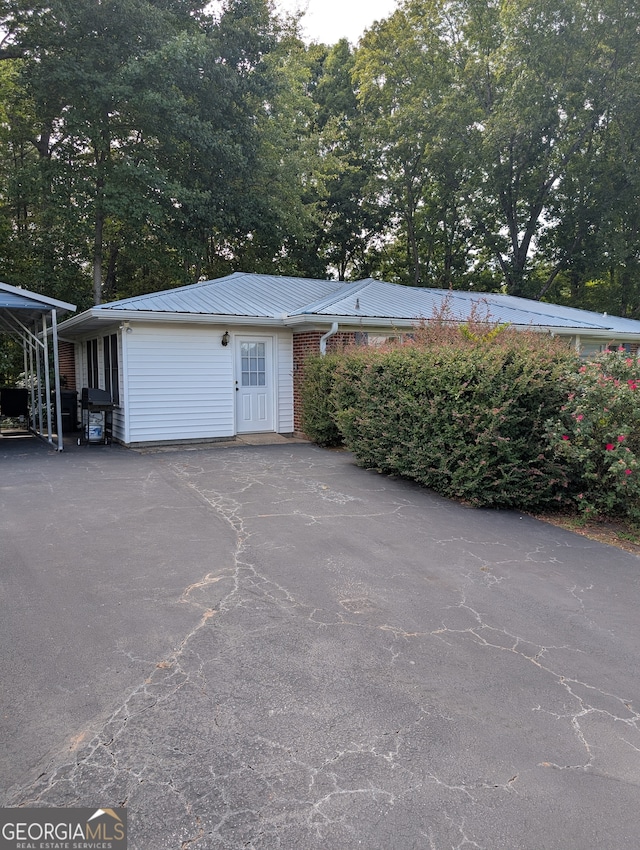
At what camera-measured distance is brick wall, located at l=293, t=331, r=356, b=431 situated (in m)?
11.4

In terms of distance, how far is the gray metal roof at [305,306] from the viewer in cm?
1050

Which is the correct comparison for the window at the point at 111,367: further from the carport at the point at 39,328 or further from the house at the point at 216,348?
the carport at the point at 39,328

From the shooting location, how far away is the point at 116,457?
9.50m

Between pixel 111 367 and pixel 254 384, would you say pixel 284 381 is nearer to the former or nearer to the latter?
pixel 254 384

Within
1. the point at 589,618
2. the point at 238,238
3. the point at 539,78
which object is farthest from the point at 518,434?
the point at 539,78

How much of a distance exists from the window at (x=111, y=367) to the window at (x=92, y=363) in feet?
3.11

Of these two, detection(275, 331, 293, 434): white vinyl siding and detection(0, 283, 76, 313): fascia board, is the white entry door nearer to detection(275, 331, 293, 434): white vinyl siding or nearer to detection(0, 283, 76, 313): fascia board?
detection(275, 331, 293, 434): white vinyl siding

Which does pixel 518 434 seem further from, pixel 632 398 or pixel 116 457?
pixel 116 457

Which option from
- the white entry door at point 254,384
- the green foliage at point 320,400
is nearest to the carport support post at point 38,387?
the white entry door at point 254,384

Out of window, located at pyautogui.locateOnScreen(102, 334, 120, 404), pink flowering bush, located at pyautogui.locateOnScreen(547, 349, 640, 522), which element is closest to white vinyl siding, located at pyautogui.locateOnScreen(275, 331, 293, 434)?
window, located at pyautogui.locateOnScreen(102, 334, 120, 404)

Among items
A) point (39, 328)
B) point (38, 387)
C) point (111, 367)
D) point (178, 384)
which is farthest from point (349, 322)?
point (39, 328)

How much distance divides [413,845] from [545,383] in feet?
17.4

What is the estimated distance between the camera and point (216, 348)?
11180mm

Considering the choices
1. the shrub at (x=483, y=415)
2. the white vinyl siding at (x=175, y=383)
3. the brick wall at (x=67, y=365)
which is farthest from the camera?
the brick wall at (x=67, y=365)
